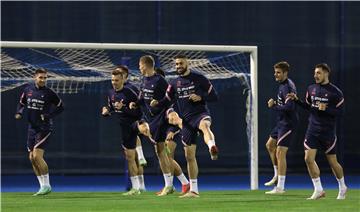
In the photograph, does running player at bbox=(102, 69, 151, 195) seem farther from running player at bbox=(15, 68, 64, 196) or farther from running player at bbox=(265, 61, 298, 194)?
running player at bbox=(265, 61, 298, 194)

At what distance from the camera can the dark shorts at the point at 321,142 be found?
1127 cm

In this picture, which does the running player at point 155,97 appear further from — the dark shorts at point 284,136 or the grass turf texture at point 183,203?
the dark shorts at point 284,136

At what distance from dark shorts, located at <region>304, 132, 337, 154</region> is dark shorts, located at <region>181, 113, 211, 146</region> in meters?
1.33

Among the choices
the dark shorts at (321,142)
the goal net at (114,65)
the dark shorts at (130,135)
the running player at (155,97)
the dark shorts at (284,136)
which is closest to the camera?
the dark shorts at (321,142)

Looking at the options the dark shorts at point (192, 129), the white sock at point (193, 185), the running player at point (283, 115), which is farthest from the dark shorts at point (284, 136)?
the white sock at point (193, 185)

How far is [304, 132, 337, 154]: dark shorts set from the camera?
37.0ft

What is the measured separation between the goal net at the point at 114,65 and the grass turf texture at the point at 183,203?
2598 mm

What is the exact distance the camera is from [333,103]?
11148 millimetres

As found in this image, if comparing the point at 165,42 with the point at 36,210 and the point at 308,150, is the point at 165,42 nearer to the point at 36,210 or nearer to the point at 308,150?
the point at 308,150

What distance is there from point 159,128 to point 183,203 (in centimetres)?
217

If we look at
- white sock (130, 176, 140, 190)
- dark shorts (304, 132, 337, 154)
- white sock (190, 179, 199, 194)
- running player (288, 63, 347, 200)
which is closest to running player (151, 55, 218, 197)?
white sock (190, 179, 199, 194)

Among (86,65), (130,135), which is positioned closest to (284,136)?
(130,135)

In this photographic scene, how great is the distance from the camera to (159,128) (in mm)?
12297

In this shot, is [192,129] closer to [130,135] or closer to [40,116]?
[130,135]
